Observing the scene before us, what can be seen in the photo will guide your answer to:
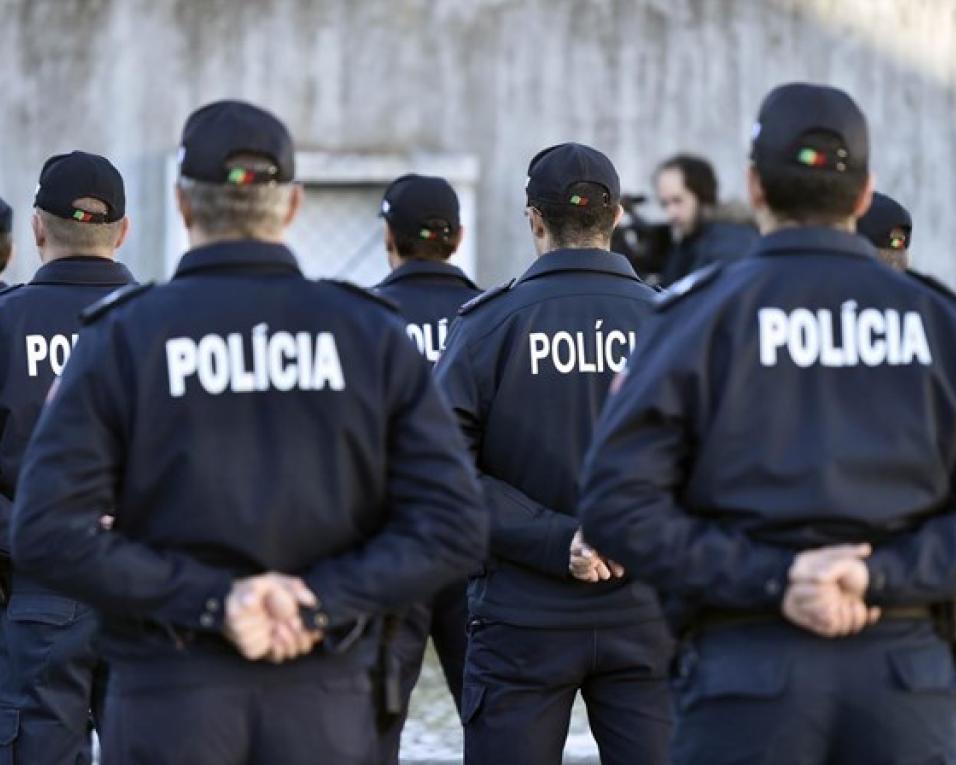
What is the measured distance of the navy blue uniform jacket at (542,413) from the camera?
5.15 m

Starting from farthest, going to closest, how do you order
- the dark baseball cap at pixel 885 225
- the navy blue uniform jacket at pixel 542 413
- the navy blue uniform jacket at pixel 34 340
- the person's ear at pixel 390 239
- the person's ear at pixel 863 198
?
the person's ear at pixel 390 239, the dark baseball cap at pixel 885 225, the navy blue uniform jacket at pixel 34 340, the navy blue uniform jacket at pixel 542 413, the person's ear at pixel 863 198

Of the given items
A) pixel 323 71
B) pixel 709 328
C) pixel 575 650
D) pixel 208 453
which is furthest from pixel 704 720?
pixel 323 71

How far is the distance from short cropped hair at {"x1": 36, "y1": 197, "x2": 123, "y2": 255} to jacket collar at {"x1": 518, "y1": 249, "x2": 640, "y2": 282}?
1173 mm

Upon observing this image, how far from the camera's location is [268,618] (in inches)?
143

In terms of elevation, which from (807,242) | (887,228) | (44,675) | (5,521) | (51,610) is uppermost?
(807,242)

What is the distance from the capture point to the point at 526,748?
5.10 m

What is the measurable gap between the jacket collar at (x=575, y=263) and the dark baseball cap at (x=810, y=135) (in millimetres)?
1472

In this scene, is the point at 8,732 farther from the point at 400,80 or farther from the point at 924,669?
the point at 400,80

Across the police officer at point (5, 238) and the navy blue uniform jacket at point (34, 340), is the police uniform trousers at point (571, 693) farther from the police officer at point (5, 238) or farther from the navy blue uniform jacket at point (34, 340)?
the police officer at point (5, 238)

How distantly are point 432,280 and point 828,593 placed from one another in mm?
3378

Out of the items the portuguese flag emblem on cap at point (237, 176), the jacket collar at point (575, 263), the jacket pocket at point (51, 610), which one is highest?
the portuguese flag emblem on cap at point (237, 176)

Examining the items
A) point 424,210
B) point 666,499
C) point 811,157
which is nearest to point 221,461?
point 666,499

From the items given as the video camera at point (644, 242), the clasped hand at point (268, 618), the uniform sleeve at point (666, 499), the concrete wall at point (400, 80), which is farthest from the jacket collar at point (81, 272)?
the concrete wall at point (400, 80)

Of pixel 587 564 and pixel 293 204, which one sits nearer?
Result: pixel 293 204
